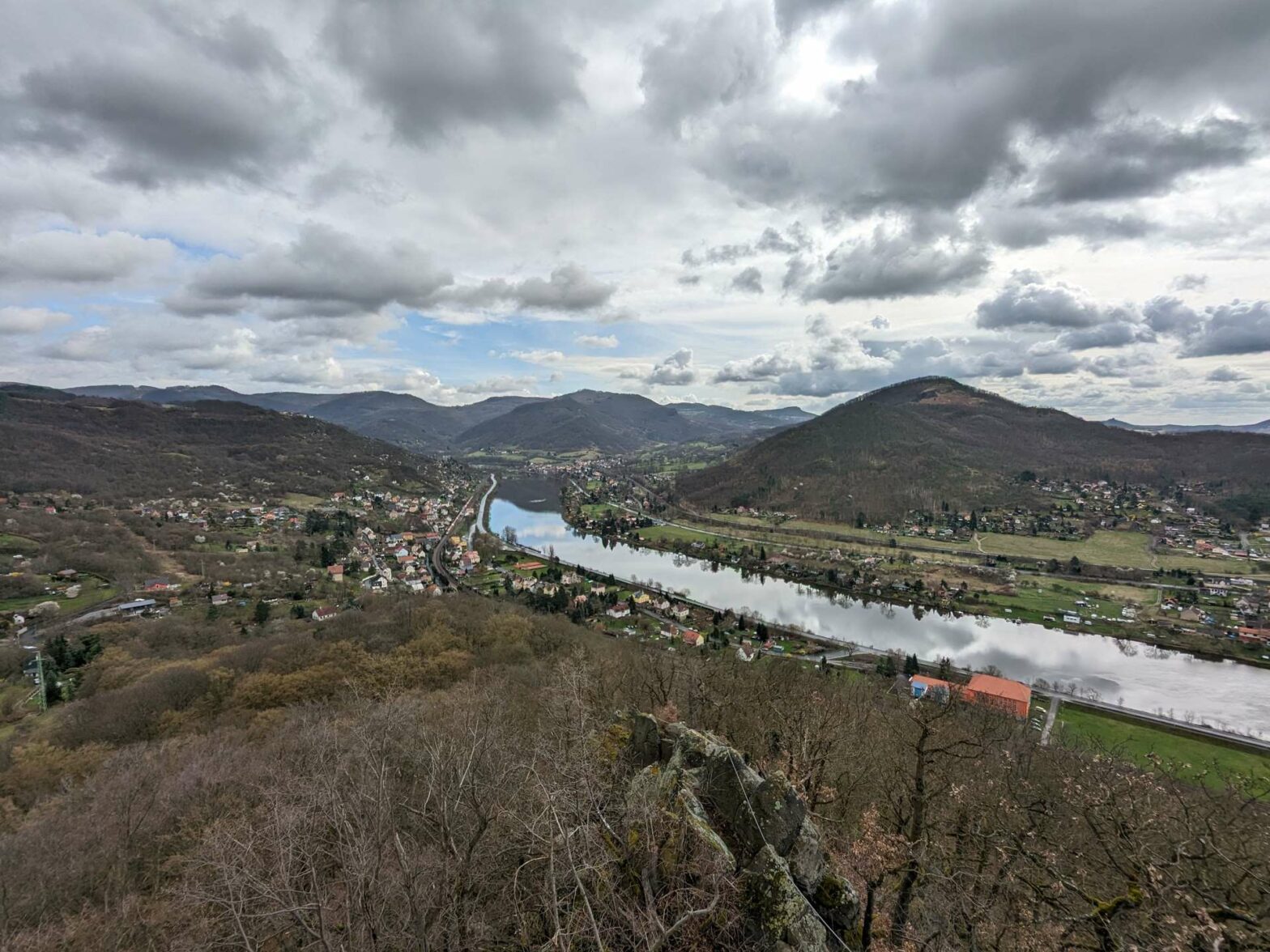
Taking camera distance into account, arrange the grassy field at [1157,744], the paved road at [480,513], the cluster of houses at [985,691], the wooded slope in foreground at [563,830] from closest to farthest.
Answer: the wooded slope in foreground at [563,830] → the grassy field at [1157,744] → the cluster of houses at [985,691] → the paved road at [480,513]

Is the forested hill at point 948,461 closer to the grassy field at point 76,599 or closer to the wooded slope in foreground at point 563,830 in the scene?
the wooded slope in foreground at point 563,830

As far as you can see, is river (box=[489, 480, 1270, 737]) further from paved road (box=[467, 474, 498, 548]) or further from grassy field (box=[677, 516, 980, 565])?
paved road (box=[467, 474, 498, 548])

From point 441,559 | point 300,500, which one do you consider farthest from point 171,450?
point 441,559

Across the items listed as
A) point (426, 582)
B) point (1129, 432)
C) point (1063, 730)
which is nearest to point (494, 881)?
point (1063, 730)

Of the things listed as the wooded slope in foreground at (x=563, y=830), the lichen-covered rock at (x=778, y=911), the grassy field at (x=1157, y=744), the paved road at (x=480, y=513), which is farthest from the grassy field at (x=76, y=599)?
the grassy field at (x=1157, y=744)

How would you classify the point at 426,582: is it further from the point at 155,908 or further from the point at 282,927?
the point at 282,927
